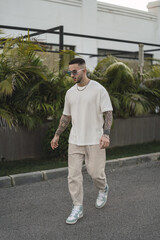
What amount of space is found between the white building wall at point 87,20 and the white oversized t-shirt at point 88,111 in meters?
10.2

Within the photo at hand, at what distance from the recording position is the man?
13.6 feet

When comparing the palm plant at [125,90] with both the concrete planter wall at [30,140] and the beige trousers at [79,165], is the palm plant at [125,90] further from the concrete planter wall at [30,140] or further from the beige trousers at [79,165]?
the beige trousers at [79,165]

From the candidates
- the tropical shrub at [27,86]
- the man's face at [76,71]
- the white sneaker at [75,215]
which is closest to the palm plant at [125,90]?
the tropical shrub at [27,86]

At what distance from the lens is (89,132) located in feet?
13.8

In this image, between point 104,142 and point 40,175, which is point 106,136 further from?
point 40,175

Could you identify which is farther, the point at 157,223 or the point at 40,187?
the point at 40,187

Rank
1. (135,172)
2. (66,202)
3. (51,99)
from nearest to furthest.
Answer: (66,202) < (135,172) < (51,99)

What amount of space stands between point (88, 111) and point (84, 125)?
170 mm

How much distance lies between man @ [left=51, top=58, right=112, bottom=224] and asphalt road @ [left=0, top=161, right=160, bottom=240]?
0.27m

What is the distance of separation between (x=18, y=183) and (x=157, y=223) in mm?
2674

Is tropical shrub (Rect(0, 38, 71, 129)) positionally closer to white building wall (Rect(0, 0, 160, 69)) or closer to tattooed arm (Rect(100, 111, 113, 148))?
tattooed arm (Rect(100, 111, 113, 148))

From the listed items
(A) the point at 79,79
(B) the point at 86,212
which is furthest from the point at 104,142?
(B) the point at 86,212

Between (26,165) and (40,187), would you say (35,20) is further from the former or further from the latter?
(40,187)

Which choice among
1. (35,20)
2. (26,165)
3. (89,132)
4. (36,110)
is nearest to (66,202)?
(89,132)
